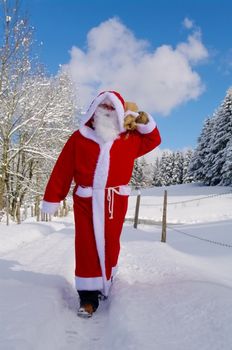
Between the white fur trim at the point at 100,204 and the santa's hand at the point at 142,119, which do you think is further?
the santa's hand at the point at 142,119

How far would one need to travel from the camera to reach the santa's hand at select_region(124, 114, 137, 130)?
12.2 ft

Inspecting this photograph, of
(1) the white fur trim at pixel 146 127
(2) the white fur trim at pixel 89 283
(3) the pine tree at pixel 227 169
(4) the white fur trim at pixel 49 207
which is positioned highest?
→ (3) the pine tree at pixel 227 169

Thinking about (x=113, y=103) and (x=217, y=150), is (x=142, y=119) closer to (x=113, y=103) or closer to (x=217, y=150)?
(x=113, y=103)

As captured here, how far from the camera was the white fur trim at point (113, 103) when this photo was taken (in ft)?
11.9

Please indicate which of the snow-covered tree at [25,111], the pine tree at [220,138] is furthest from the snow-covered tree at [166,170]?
the snow-covered tree at [25,111]

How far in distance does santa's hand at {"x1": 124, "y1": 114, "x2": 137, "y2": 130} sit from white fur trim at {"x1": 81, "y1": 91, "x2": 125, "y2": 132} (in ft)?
0.23

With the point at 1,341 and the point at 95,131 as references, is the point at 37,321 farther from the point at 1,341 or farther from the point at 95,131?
the point at 95,131

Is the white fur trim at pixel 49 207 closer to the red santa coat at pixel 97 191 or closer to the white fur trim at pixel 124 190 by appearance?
the red santa coat at pixel 97 191

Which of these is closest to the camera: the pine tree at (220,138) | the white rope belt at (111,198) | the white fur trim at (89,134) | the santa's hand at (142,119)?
the white rope belt at (111,198)

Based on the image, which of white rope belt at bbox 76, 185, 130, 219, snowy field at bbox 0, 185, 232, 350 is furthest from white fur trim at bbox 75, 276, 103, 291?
white rope belt at bbox 76, 185, 130, 219

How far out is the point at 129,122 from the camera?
373 cm

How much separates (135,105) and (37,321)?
7.17 feet

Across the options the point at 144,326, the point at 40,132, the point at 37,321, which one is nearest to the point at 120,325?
the point at 144,326

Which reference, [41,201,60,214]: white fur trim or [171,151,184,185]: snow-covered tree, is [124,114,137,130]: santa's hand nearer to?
[41,201,60,214]: white fur trim
